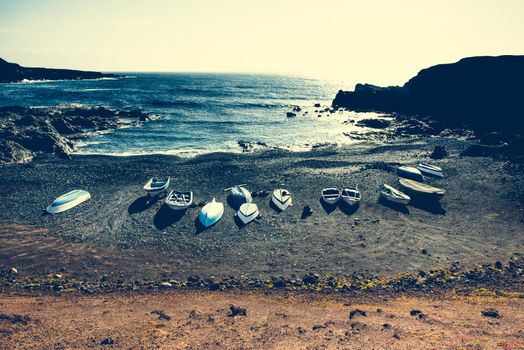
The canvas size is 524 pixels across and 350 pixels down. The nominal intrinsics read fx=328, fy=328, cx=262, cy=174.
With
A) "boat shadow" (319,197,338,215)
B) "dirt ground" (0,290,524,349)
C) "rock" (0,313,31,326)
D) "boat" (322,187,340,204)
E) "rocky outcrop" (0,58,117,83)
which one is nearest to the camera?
"dirt ground" (0,290,524,349)

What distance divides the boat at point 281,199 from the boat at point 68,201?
14273 millimetres

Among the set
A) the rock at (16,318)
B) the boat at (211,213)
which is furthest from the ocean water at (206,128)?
the rock at (16,318)

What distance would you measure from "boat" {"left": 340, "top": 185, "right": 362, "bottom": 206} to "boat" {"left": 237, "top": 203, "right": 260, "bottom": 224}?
6816mm

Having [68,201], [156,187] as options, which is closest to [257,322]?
[156,187]

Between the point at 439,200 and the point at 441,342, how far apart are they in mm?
16879

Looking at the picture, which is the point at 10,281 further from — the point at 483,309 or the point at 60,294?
the point at 483,309

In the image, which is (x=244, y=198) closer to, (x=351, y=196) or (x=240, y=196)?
(x=240, y=196)

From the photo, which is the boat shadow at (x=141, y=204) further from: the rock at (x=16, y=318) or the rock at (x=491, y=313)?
the rock at (x=491, y=313)

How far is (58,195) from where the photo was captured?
25703mm

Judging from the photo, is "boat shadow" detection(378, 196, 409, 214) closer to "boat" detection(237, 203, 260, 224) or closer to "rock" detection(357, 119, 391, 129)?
"boat" detection(237, 203, 260, 224)

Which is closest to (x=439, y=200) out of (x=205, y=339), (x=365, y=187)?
(x=365, y=187)

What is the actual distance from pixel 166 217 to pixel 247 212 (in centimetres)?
567

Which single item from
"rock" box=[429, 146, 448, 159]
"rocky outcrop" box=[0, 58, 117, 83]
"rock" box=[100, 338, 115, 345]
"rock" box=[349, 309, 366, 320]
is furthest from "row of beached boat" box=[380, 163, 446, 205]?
"rocky outcrop" box=[0, 58, 117, 83]

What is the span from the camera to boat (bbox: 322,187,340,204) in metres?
24.6
